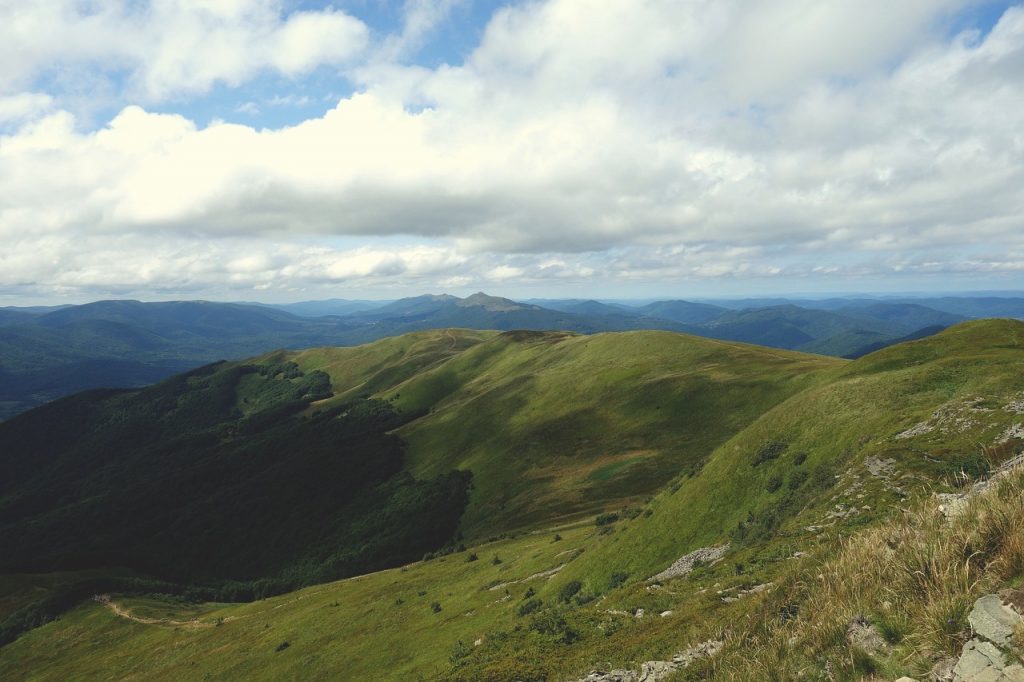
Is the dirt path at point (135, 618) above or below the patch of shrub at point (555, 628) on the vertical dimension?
below

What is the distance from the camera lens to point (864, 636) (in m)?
9.38

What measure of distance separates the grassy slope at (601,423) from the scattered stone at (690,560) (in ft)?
89.8

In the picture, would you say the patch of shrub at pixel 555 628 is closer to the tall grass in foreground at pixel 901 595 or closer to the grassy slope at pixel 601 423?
the tall grass in foreground at pixel 901 595

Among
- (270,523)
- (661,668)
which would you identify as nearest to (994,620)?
(661,668)

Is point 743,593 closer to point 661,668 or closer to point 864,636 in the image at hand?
point 661,668

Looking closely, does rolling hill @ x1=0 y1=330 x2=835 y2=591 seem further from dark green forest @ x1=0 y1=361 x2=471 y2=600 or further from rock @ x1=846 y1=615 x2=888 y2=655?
rock @ x1=846 y1=615 x2=888 y2=655

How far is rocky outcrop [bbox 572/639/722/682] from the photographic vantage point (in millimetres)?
14422

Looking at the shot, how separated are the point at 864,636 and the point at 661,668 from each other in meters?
7.69

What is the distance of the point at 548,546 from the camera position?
180 feet

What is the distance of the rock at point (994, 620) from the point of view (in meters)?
7.33

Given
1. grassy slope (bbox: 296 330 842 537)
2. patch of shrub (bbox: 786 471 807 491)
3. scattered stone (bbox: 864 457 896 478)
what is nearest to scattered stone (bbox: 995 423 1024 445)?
scattered stone (bbox: 864 457 896 478)

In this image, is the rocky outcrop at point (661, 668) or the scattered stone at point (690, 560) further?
the scattered stone at point (690, 560)

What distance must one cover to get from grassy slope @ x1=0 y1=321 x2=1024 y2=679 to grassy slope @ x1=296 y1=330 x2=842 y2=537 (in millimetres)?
19623

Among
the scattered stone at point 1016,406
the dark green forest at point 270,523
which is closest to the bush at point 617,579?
the scattered stone at point 1016,406
